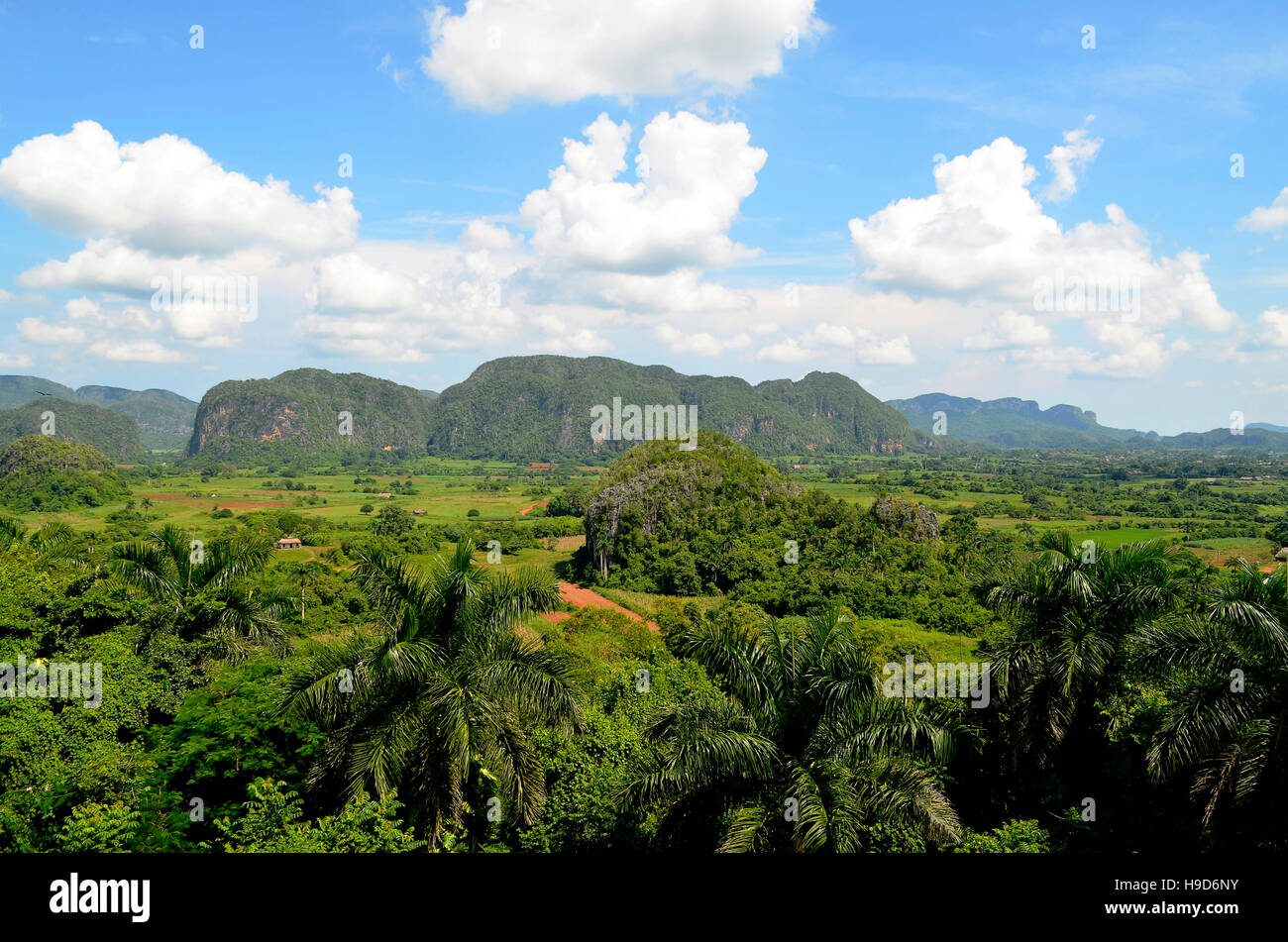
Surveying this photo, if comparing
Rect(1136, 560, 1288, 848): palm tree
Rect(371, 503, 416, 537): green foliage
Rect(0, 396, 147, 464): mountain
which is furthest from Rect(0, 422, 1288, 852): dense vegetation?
Rect(0, 396, 147, 464): mountain

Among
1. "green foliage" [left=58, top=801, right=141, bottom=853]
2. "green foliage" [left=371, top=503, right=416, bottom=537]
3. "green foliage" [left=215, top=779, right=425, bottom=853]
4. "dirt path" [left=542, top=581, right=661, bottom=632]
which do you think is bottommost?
"dirt path" [left=542, top=581, right=661, bottom=632]

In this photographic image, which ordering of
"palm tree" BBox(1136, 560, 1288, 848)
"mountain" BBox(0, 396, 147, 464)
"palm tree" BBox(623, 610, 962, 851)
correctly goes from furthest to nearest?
"mountain" BBox(0, 396, 147, 464) < "palm tree" BBox(623, 610, 962, 851) < "palm tree" BBox(1136, 560, 1288, 848)

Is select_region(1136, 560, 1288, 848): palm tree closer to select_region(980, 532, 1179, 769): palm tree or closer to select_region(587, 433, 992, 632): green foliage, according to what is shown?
select_region(980, 532, 1179, 769): palm tree

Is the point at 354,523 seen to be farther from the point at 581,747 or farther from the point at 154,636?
the point at 581,747

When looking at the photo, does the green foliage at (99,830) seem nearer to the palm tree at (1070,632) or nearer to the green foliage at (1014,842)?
the green foliage at (1014,842)

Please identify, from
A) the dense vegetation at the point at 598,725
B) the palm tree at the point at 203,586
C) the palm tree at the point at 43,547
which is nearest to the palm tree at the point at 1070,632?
the dense vegetation at the point at 598,725

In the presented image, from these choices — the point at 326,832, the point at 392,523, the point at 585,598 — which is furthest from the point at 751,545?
the point at 326,832
